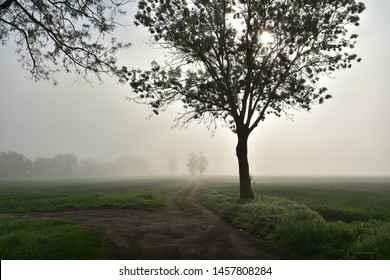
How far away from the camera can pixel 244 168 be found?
2902cm

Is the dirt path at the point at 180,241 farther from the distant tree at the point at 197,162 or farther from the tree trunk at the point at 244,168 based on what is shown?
the distant tree at the point at 197,162

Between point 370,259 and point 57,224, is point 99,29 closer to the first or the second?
point 57,224

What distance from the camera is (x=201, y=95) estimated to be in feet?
95.4

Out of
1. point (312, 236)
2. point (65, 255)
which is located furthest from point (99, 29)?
point (312, 236)

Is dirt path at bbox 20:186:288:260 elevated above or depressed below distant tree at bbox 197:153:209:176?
below

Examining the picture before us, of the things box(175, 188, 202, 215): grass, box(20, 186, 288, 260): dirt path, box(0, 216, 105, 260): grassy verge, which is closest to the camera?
box(0, 216, 105, 260): grassy verge

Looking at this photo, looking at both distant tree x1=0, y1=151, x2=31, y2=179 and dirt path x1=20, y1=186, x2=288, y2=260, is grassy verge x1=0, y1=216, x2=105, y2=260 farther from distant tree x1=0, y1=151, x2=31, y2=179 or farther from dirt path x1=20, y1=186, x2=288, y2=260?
distant tree x1=0, y1=151, x2=31, y2=179

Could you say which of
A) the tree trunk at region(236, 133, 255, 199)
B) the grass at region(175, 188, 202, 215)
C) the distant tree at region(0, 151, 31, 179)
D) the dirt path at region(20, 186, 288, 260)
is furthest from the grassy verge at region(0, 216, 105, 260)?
the distant tree at region(0, 151, 31, 179)

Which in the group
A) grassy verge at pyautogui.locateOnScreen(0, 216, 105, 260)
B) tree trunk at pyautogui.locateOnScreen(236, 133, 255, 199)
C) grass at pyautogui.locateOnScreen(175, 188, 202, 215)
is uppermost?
tree trunk at pyautogui.locateOnScreen(236, 133, 255, 199)

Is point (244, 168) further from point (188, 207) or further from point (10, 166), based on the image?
point (10, 166)

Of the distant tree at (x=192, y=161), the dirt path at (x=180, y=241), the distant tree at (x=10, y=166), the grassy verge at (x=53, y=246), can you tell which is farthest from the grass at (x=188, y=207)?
the distant tree at (x=10, y=166)

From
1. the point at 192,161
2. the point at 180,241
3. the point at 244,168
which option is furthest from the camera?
the point at 192,161

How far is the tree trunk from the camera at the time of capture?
94.7 ft

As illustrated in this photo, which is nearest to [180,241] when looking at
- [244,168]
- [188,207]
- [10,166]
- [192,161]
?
[188,207]
